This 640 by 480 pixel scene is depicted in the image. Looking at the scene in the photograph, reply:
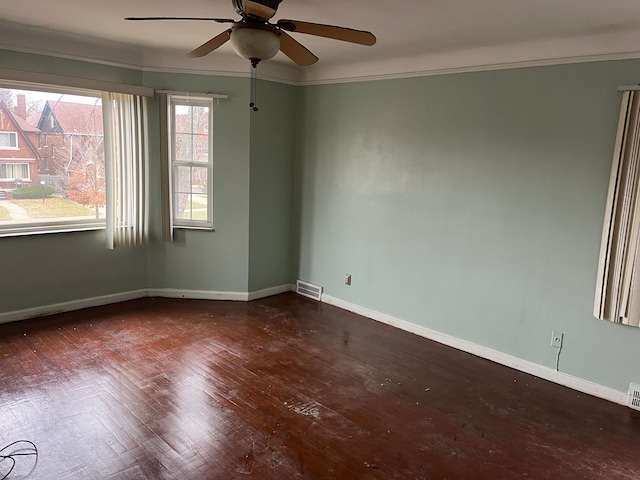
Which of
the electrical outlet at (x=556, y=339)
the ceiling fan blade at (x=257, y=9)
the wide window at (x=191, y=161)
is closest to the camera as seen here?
the ceiling fan blade at (x=257, y=9)

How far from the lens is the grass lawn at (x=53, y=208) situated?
421 cm

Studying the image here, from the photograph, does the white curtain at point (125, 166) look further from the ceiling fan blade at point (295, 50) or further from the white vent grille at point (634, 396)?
the white vent grille at point (634, 396)

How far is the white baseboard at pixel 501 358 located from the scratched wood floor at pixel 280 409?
8cm

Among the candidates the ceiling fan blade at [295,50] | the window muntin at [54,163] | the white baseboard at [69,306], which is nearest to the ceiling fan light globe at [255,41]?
the ceiling fan blade at [295,50]

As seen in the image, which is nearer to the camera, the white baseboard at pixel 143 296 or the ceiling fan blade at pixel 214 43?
the ceiling fan blade at pixel 214 43

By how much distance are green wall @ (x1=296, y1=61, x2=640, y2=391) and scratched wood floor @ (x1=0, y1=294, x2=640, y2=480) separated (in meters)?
0.40

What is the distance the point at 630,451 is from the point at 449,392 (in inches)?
41.9

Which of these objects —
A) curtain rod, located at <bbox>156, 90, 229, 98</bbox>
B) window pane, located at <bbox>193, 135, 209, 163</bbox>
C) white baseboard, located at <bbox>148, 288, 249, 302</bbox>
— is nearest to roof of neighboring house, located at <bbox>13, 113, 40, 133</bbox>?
curtain rod, located at <bbox>156, 90, 229, 98</bbox>

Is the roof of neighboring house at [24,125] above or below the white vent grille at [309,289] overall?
above

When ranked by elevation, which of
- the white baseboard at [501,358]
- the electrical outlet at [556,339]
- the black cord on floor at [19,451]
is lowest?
the black cord on floor at [19,451]

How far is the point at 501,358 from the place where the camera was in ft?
12.4

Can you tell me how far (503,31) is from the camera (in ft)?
10.4

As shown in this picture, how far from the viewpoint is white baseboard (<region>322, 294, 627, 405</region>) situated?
3.28 metres

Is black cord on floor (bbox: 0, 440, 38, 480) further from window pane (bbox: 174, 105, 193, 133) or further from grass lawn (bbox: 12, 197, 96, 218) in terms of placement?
window pane (bbox: 174, 105, 193, 133)
